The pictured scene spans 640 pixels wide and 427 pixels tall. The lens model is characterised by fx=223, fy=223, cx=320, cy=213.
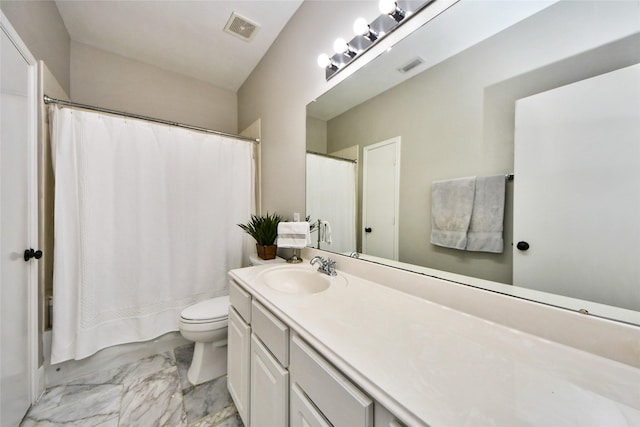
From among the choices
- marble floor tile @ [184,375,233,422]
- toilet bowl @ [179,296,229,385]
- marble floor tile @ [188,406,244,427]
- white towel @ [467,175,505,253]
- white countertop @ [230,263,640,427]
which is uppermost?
white towel @ [467,175,505,253]

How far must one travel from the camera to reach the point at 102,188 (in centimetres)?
150

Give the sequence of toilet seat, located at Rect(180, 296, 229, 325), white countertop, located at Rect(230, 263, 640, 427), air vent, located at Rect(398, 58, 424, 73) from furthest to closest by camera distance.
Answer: toilet seat, located at Rect(180, 296, 229, 325)
air vent, located at Rect(398, 58, 424, 73)
white countertop, located at Rect(230, 263, 640, 427)

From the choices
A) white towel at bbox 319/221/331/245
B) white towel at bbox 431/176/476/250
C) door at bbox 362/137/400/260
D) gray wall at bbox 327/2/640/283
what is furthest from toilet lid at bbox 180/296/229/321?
white towel at bbox 431/176/476/250

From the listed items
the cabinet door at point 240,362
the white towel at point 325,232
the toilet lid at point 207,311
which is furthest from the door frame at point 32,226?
the white towel at point 325,232

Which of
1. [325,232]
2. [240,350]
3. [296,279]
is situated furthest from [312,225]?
[240,350]

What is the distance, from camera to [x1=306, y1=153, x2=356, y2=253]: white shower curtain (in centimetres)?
128

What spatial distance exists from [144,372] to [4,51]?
6.11ft

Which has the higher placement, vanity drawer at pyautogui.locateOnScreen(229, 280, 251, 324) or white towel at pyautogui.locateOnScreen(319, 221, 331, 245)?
white towel at pyautogui.locateOnScreen(319, 221, 331, 245)

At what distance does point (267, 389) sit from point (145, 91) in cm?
277

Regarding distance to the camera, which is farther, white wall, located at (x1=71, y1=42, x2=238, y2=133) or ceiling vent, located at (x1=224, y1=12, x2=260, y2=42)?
white wall, located at (x1=71, y1=42, x2=238, y2=133)

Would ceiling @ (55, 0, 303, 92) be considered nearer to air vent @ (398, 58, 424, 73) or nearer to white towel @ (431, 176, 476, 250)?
air vent @ (398, 58, 424, 73)

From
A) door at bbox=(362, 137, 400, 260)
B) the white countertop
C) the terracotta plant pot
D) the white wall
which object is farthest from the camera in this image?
the white wall

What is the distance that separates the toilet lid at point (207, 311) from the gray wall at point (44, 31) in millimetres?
1701

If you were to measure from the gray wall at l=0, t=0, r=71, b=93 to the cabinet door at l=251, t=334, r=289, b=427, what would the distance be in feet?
6.15
